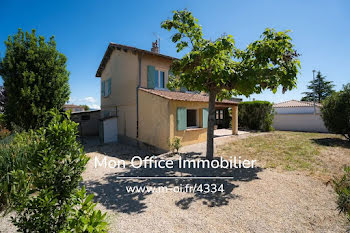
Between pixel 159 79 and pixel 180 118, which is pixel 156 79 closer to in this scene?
pixel 159 79

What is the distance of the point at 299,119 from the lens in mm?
20656

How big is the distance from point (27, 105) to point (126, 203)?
335 inches

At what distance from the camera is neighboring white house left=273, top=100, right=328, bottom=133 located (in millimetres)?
19266

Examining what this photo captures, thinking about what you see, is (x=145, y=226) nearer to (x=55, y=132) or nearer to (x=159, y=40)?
(x=55, y=132)

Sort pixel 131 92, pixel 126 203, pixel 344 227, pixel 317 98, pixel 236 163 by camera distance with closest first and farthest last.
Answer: pixel 344 227 < pixel 126 203 < pixel 236 163 < pixel 131 92 < pixel 317 98

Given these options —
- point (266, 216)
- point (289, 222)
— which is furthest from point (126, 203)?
point (289, 222)

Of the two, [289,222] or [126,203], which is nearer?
[289,222]

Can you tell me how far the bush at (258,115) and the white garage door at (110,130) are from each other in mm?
13501

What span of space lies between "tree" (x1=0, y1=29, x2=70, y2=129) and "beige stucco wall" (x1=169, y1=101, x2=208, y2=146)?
6758mm

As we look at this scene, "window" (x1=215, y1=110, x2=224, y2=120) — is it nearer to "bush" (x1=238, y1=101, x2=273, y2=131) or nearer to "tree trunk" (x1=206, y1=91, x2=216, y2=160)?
"bush" (x1=238, y1=101, x2=273, y2=131)

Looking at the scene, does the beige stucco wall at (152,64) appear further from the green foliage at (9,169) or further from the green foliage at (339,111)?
the green foliage at (339,111)

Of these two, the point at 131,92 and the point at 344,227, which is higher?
the point at 131,92

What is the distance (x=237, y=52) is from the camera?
697 centimetres

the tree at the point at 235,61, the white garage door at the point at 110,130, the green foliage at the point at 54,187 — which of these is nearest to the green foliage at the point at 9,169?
the green foliage at the point at 54,187
